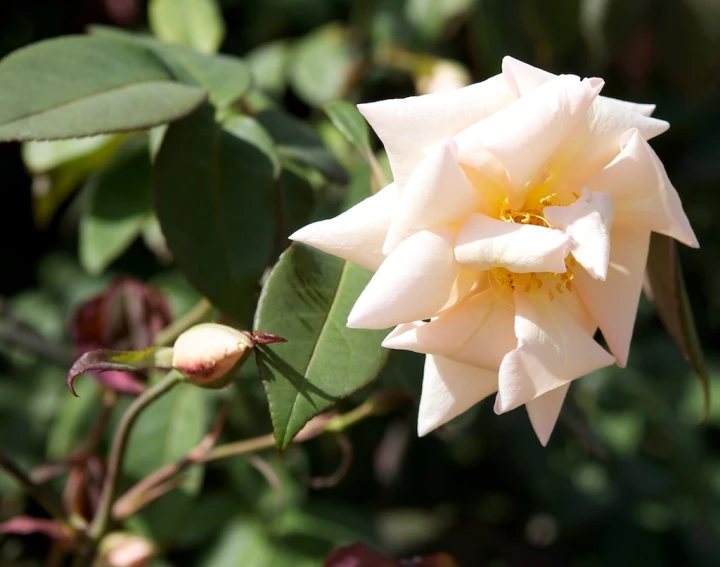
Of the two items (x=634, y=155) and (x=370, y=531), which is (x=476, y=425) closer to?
(x=370, y=531)

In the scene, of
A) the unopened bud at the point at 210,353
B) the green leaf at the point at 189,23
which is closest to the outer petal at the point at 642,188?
the unopened bud at the point at 210,353

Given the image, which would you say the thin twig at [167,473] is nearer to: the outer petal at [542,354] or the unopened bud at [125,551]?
the unopened bud at [125,551]

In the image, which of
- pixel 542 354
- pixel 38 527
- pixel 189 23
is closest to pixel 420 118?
pixel 542 354

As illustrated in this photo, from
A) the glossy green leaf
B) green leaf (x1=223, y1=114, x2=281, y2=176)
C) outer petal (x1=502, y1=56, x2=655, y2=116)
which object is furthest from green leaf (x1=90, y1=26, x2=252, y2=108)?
the glossy green leaf

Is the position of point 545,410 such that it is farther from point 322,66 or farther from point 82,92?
point 322,66

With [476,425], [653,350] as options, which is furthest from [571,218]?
[653,350]
